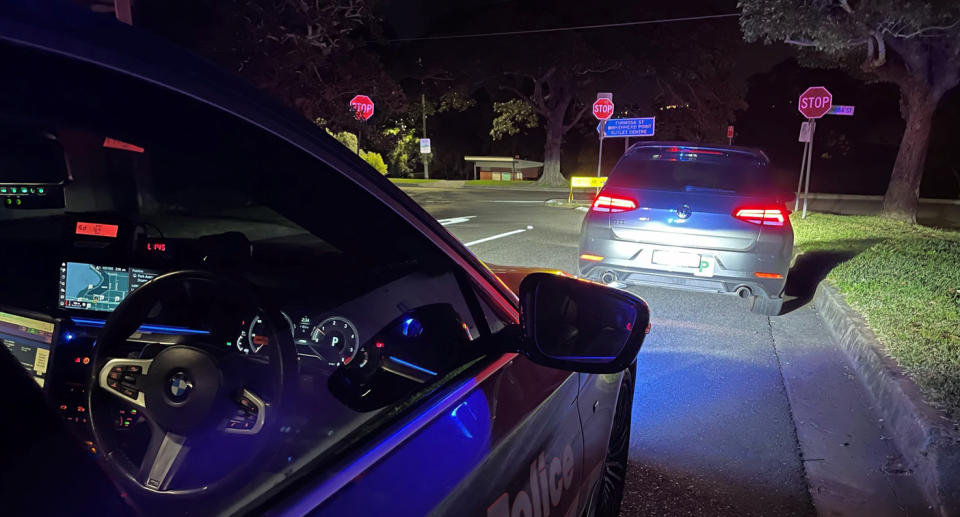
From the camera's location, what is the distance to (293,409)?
1367mm

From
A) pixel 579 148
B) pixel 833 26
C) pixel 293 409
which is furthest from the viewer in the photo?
pixel 579 148

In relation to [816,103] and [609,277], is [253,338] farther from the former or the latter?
[816,103]

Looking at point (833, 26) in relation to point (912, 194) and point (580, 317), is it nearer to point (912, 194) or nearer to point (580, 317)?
point (912, 194)

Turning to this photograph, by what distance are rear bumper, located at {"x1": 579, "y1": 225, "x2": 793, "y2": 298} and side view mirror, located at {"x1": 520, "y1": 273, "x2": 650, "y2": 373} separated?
13.6ft

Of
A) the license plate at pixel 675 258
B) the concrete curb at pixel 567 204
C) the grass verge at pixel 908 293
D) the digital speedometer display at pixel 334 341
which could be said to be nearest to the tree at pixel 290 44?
the concrete curb at pixel 567 204

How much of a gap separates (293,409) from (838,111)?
15683 mm

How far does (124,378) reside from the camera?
1.29m

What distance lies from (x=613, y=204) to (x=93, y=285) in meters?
4.51

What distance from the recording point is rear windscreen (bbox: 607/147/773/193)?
211 inches

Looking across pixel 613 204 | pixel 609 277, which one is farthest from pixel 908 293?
pixel 613 204

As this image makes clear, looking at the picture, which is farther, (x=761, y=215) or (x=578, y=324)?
(x=761, y=215)

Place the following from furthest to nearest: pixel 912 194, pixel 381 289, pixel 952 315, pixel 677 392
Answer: pixel 912 194
pixel 952 315
pixel 677 392
pixel 381 289

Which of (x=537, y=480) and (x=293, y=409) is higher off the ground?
(x=293, y=409)

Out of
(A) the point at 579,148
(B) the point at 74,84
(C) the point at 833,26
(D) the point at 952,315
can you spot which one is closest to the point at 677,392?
(D) the point at 952,315
